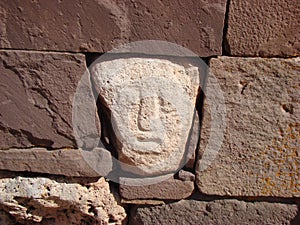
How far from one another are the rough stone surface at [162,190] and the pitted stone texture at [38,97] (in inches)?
15.7

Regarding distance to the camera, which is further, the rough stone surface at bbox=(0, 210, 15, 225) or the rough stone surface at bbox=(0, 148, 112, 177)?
the rough stone surface at bbox=(0, 210, 15, 225)

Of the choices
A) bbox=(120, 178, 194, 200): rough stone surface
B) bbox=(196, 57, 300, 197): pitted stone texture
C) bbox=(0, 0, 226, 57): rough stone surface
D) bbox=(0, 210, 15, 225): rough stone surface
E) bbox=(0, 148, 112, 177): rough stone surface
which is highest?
bbox=(0, 0, 226, 57): rough stone surface

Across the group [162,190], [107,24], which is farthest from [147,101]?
[162,190]

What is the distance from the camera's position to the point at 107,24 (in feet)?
5.40

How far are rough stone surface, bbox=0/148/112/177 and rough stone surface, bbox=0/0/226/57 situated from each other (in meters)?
0.54

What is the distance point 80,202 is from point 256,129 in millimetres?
995

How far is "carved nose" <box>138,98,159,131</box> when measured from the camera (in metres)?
1.71

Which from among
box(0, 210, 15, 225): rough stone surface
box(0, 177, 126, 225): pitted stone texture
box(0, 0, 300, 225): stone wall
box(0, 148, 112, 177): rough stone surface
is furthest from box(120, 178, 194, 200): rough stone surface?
box(0, 210, 15, 225): rough stone surface

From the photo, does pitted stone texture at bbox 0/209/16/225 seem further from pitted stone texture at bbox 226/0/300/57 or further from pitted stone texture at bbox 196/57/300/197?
pitted stone texture at bbox 226/0/300/57

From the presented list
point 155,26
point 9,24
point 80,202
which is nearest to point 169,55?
point 155,26

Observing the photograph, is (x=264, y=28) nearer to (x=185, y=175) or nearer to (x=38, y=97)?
(x=185, y=175)

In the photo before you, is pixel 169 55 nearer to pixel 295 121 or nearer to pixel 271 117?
pixel 271 117

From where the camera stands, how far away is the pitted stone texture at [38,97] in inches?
66.6

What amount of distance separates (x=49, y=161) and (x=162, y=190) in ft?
2.03
